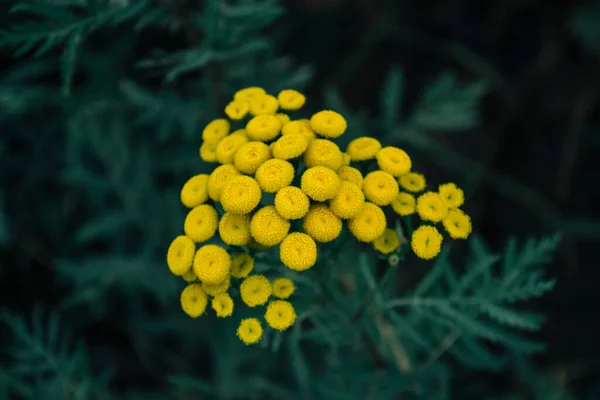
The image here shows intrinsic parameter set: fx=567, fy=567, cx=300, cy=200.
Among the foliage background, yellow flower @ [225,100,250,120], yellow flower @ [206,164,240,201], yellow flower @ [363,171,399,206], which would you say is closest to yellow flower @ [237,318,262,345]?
yellow flower @ [206,164,240,201]

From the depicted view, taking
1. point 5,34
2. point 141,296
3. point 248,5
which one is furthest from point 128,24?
point 141,296

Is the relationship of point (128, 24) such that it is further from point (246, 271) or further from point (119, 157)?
point (246, 271)

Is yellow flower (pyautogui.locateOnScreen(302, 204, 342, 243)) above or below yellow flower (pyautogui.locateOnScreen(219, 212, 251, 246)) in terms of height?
above

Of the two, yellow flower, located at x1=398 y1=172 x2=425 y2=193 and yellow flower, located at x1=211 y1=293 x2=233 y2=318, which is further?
yellow flower, located at x1=398 y1=172 x2=425 y2=193

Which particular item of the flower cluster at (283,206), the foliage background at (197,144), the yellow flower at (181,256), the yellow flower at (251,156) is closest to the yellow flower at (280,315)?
the flower cluster at (283,206)

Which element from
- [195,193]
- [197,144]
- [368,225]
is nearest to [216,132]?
[195,193]

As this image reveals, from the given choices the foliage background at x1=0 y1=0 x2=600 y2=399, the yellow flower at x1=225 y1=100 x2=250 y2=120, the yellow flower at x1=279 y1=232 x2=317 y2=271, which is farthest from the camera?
the foliage background at x1=0 y1=0 x2=600 y2=399

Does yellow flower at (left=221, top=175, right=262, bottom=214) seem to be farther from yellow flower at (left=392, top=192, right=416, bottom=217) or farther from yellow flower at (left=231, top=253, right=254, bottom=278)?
yellow flower at (left=392, top=192, right=416, bottom=217)

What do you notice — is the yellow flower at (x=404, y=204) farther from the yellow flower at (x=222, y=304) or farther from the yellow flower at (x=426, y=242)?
the yellow flower at (x=222, y=304)
